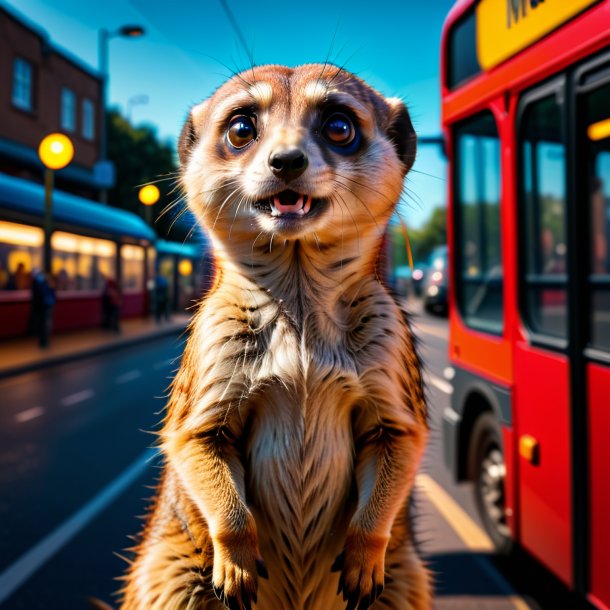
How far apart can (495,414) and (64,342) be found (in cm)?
1505

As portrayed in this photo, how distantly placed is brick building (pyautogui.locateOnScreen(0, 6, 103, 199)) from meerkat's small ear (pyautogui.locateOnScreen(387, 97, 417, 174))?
19.7 m

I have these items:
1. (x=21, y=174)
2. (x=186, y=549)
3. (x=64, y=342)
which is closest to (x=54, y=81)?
(x=21, y=174)

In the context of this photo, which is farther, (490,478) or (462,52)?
(490,478)

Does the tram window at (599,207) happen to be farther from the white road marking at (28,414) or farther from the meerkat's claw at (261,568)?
the white road marking at (28,414)

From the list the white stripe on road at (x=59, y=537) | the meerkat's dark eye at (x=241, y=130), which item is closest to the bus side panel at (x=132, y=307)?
the white stripe on road at (x=59, y=537)

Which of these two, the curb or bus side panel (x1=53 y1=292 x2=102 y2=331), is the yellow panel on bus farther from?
bus side panel (x1=53 y1=292 x2=102 y2=331)

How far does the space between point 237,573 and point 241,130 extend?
66 cm

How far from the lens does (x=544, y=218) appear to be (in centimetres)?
381

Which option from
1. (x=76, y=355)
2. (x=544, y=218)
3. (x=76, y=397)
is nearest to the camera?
(x=544, y=218)

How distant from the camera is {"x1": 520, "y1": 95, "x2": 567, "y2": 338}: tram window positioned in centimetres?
351

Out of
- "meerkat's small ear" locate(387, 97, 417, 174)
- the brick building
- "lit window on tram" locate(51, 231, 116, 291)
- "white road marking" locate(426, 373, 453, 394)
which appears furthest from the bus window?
the brick building

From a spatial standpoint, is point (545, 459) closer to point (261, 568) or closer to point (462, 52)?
point (462, 52)

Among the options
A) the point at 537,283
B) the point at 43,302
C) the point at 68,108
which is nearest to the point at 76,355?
the point at 43,302

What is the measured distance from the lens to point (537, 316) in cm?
404
